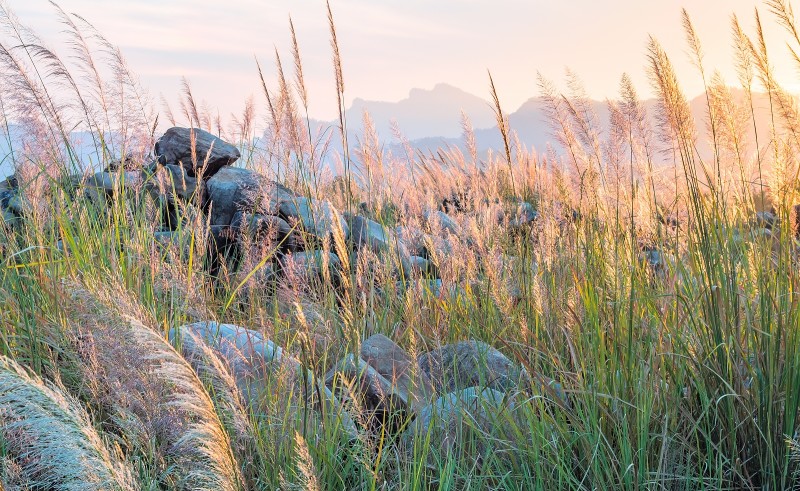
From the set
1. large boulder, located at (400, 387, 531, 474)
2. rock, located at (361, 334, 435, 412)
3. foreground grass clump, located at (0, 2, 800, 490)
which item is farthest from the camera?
rock, located at (361, 334, 435, 412)

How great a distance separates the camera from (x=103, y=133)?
157 inches

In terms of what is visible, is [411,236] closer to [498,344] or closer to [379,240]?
[498,344]

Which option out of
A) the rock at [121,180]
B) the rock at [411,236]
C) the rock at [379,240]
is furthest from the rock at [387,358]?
the rock at [121,180]

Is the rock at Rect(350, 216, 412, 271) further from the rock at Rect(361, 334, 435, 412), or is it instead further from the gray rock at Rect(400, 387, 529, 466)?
the gray rock at Rect(400, 387, 529, 466)

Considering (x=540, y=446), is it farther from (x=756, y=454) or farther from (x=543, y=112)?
(x=543, y=112)

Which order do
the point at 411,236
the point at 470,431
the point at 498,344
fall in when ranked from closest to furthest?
the point at 470,431 → the point at 498,344 → the point at 411,236

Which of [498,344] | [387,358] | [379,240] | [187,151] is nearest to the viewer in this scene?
[387,358]

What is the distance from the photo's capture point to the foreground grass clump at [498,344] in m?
1.79

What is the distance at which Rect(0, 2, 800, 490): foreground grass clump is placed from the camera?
5.87 ft

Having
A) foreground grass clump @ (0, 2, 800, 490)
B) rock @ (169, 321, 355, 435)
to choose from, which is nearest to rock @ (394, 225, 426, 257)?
foreground grass clump @ (0, 2, 800, 490)

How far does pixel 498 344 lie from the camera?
3.17 m

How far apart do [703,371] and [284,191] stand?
3.96 metres

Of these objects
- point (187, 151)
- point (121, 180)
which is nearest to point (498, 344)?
point (121, 180)

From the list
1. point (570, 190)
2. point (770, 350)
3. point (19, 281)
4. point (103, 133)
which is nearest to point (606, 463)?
point (770, 350)
